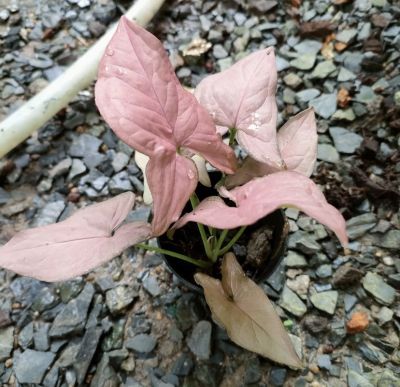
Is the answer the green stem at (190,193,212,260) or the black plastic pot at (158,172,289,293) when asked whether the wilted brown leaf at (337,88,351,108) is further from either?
the green stem at (190,193,212,260)

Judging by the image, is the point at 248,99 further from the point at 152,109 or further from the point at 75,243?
the point at 75,243

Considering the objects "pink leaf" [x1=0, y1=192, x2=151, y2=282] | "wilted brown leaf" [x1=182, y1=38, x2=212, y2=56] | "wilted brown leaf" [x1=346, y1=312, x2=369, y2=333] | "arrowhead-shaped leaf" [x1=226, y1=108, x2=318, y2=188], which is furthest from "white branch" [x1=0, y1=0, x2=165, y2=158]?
"wilted brown leaf" [x1=346, y1=312, x2=369, y2=333]

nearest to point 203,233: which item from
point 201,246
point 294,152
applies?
point 201,246

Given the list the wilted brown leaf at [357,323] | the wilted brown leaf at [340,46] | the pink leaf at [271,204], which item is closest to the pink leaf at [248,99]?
the pink leaf at [271,204]

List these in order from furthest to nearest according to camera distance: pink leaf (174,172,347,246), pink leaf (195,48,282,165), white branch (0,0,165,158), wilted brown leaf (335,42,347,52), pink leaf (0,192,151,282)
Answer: wilted brown leaf (335,42,347,52) < white branch (0,0,165,158) < pink leaf (195,48,282,165) < pink leaf (0,192,151,282) < pink leaf (174,172,347,246)

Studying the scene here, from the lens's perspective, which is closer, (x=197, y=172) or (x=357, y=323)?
(x=197, y=172)

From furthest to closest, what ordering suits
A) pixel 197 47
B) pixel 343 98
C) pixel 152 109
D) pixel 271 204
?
pixel 197 47, pixel 343 98, pixel 152 109, pixel 271 204

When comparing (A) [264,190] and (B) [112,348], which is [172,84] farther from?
(B) [112,348]

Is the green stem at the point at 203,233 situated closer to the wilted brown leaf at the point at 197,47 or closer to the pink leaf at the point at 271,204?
the pink leaf at the point at 271,204
